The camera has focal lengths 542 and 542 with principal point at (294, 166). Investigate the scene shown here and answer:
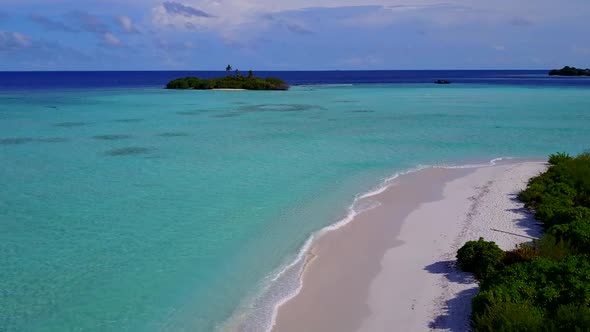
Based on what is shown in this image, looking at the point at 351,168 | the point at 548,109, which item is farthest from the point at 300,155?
the point at 548,109

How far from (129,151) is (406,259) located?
66.2 ft

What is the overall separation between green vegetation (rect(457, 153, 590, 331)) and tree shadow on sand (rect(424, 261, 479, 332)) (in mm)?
253

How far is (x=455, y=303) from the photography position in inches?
427

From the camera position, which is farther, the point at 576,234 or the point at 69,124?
the point at 69,124

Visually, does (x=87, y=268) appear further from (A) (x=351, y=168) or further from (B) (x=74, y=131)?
(B) (x=74, y=131)

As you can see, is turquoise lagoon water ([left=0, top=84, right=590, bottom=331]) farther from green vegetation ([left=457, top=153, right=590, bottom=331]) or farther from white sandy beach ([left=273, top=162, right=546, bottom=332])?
green vegetation ([left=457, top=153, right=590, bottom=331])

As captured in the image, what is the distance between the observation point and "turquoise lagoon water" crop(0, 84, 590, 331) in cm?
1152

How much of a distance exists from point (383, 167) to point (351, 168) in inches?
60.9

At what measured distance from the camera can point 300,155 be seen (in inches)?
1119

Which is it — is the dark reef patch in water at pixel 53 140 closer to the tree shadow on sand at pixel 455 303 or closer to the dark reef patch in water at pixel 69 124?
the dark reef patch in water at pixel 69 124

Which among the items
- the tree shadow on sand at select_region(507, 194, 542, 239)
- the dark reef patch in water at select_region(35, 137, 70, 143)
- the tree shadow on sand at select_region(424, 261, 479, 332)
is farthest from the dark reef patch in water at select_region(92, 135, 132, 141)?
the tree shadow on sand at select_region(424, 261, 479, 332)

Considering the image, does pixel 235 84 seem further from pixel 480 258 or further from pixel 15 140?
pixel 480 258

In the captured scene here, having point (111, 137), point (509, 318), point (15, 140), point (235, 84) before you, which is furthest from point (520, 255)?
point (235, 84)

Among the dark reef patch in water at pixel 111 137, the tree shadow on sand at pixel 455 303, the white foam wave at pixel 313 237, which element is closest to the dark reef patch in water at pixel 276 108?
the dark reef patch in water at pixel 111 137
